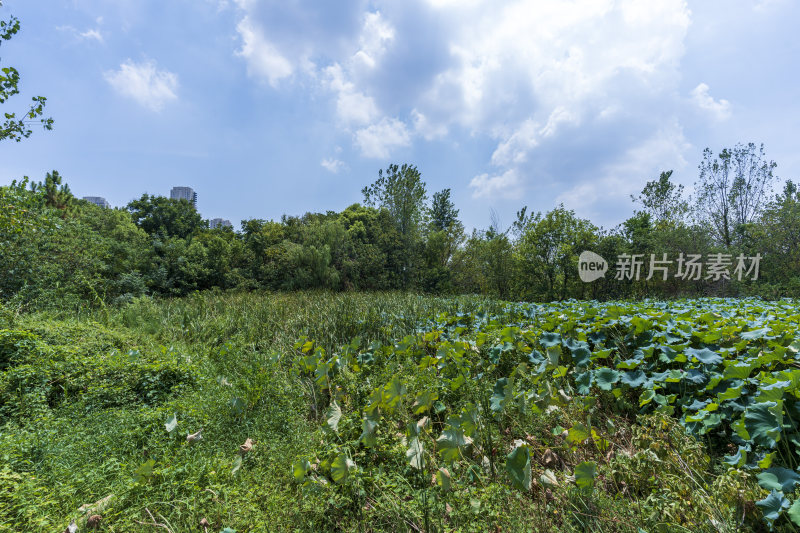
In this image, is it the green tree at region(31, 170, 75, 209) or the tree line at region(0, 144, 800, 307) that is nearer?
the tree line at region(0, 144, 800, 307)

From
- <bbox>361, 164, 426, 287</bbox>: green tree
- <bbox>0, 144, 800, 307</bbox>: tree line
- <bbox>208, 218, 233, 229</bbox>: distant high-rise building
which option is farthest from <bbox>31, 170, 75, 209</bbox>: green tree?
<bbox>361, 164, 426, 287</bbox>: green tree

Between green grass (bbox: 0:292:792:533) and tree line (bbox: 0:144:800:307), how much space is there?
508 centimetres

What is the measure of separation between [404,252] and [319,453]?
14258mm

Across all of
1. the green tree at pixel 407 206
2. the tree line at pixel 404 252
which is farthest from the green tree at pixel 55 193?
the green tree at pixel 407 206

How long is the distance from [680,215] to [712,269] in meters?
6.32

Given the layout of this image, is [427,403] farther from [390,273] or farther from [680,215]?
[680,215]

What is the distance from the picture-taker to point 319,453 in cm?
210

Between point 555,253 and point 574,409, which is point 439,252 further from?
point 574,409

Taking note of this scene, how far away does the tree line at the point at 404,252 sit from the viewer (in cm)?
788

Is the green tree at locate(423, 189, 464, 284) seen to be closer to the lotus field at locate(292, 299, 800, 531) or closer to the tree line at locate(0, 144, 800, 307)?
the tree line at locate(0, 144, 800, 307)

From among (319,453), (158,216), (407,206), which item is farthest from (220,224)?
(319,453)

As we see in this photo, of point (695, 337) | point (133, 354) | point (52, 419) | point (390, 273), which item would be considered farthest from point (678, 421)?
point (390, 273)

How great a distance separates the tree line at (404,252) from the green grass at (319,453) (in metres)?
5.08

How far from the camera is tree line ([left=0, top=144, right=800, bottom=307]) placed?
25.8ft
